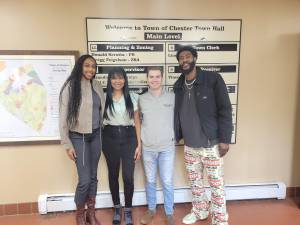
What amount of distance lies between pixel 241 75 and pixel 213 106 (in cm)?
77

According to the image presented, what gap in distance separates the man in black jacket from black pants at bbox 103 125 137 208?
421 mm

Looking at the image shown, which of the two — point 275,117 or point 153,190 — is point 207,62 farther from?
point 153,190

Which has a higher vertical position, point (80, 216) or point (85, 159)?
point (85, 159)

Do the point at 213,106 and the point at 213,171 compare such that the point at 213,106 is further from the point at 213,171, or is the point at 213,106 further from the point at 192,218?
the point at 192,218

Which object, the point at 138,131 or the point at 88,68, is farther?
the point at 138,131

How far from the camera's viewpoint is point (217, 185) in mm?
2242

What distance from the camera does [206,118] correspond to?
2.20 meters

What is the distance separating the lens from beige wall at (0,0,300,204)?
2482 mm

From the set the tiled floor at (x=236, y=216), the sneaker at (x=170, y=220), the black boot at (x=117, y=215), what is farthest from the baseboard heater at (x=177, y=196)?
the sneaker at (x=170, y=220)

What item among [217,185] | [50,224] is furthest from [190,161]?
[50,224]

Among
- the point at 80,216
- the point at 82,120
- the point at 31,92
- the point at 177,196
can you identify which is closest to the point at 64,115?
the point at 82,120

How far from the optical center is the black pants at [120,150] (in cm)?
233

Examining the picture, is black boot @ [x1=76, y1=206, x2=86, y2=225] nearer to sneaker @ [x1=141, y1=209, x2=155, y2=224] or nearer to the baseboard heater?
the baseboard heater

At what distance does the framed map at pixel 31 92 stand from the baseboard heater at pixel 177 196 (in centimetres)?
60
